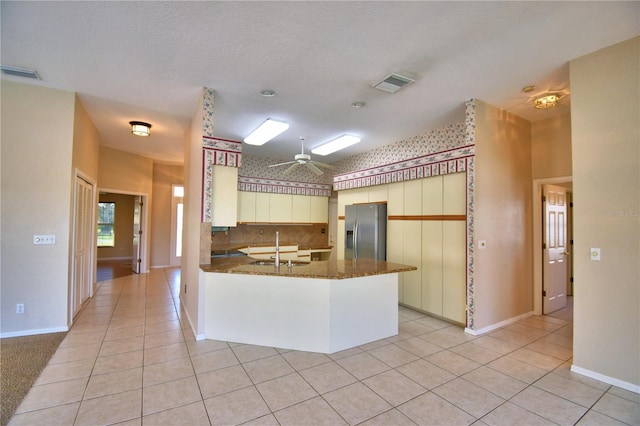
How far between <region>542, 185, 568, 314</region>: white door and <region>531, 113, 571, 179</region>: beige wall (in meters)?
0.33

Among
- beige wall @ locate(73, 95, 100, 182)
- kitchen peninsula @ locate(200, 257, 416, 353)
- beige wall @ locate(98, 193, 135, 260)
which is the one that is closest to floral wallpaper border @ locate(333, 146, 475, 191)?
kitchen peninsula @ locate(200, 257, 416, 353)

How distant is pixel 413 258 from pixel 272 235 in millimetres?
3694

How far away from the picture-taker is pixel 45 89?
3.53 m

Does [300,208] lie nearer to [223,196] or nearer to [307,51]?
[223,196]

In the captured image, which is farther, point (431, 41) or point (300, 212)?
point (300, 212)

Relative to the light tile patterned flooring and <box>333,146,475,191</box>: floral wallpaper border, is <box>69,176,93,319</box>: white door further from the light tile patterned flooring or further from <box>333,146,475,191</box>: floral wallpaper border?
<box>333,146,475,191</box>: floral wallpaper border

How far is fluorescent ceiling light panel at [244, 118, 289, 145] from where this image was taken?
4.59m

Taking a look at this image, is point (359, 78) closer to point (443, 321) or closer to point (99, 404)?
point (443, 321)

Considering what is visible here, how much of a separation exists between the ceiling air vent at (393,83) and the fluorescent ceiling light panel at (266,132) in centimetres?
179

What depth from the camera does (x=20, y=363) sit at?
2.77 metres

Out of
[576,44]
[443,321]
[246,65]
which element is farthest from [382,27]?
[443,321]

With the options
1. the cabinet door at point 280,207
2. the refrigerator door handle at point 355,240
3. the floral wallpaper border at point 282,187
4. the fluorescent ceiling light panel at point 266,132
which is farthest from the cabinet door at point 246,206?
the refrigerator door handle at point 355,240

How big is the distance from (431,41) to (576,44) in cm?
134

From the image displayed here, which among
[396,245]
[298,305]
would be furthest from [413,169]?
[298,305]
